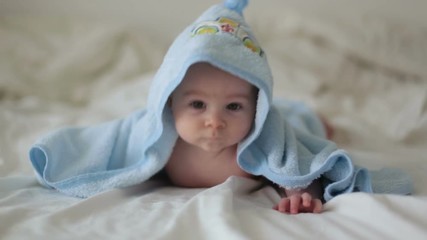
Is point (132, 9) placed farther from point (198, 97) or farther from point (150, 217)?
point (150, 217)

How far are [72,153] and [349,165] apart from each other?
1.61 feet

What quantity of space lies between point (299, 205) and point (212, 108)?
0.21 metres

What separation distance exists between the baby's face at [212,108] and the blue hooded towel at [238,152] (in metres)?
0.03

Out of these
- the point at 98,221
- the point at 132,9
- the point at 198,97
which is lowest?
the point at 98,221

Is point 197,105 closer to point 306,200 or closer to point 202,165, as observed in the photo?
point 202,165

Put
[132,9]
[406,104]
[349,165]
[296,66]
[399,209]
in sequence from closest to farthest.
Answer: [399,209], [349,165], [406,104], [296,66], [132,9]

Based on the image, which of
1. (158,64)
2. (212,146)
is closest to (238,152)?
(212,146)

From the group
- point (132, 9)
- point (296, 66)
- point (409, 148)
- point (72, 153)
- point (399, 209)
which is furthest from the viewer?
point (132, 9)

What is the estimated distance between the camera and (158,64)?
1.77 meters

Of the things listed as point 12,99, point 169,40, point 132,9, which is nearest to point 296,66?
point 169,40

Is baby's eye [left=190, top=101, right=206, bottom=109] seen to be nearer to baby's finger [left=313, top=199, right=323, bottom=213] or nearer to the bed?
the bed

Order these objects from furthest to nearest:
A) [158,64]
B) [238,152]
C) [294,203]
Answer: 1. [158,64]
2. [238,152]
3. [294,203]

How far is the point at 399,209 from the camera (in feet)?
2.36

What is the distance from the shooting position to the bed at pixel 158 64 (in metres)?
0.72
